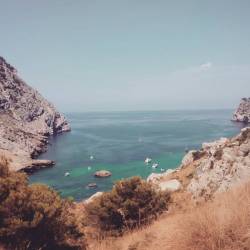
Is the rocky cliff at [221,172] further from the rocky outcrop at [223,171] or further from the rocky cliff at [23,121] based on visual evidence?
the rocky cliff at [23,121]

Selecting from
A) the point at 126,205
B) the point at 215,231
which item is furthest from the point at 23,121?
the point at 215,231

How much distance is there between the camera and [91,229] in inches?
734

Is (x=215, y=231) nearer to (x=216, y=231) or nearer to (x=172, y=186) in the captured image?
(x=216, y=231)

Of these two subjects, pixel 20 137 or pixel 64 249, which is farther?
pixel 20 137

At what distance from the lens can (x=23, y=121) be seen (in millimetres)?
139750

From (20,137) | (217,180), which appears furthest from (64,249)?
(20,137)

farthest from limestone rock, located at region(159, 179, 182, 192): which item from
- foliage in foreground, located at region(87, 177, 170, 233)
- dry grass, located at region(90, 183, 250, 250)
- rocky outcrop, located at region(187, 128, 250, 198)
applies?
dry grass, located at region(90, 183, 250, 250)

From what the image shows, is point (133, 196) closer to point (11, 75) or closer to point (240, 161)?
point (240, 161)

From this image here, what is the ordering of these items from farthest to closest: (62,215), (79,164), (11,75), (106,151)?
(11,75) < (106,151) < (79,164) < (62,215)

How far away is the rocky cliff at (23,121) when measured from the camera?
93.4m

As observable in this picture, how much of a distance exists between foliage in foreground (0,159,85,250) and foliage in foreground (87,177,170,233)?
301cm

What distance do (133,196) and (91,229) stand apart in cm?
335

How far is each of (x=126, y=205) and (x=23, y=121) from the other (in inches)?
5167

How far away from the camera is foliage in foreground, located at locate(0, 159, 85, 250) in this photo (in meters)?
11.3
